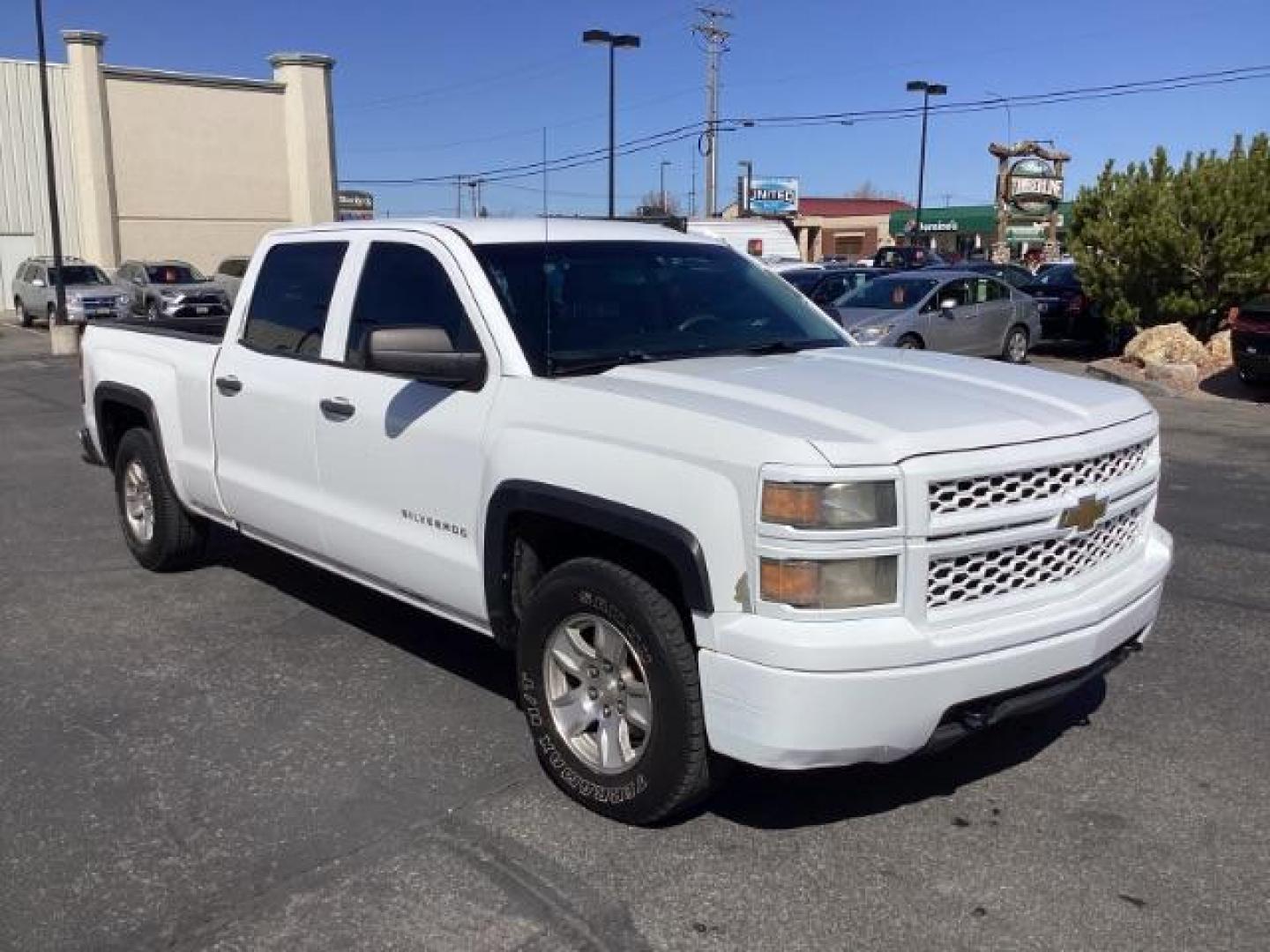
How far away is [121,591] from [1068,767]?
187 inches

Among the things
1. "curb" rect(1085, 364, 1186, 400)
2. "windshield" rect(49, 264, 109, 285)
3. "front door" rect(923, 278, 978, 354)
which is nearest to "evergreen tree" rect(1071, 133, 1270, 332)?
"curb" rect(1085, 364, 1186, 400)

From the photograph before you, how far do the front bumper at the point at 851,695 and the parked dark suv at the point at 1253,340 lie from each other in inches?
508

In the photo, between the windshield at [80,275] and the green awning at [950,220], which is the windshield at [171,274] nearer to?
the windshield at [80,275]

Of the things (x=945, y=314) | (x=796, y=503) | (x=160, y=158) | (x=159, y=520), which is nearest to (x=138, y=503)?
(x=159, y=520)

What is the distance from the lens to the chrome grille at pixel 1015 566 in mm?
3203

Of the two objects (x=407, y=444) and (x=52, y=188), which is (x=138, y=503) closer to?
(x=407, y=444)

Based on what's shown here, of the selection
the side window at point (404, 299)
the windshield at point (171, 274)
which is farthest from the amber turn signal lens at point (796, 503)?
the windshield at point (171, 274)

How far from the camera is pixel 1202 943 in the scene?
304cm

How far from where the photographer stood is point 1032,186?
43.8 meters

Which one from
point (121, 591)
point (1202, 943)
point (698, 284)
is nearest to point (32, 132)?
point (121, 591)

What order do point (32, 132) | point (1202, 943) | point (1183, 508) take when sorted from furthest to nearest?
1. point (32, 132)
2. point (1183, 508)
3. point (1202, 943)

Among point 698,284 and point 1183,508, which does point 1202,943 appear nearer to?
point 698,284

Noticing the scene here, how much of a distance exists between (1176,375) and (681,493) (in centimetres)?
1488

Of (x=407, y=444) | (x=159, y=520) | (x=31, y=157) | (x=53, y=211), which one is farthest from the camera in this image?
(x=31, y=157)
